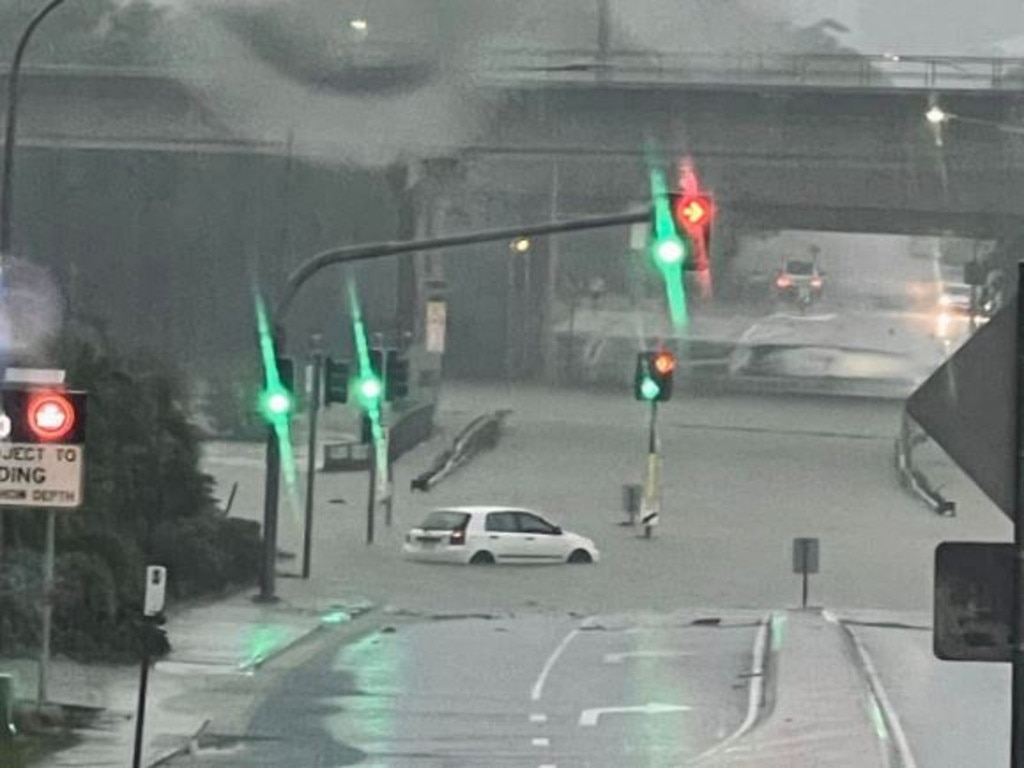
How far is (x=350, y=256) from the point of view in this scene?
15.9m

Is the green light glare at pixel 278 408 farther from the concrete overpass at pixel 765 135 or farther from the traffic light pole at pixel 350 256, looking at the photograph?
the concrete overpass at pixel 765 135

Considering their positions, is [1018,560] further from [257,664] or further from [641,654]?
[641,654]

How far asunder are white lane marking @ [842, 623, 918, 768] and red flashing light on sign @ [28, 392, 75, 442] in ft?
14.8

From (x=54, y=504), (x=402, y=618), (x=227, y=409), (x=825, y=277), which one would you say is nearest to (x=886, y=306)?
(x=825, y=277)

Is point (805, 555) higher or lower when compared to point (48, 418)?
lower

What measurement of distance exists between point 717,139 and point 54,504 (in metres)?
9.22

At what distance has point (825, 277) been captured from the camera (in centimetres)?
1753

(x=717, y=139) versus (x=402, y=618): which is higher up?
(x=717, y=139)

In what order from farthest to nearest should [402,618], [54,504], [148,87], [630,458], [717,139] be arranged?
[148,87], [717,139], [630,458], [402,618], [54,504]

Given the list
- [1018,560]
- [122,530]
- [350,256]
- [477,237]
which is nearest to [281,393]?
[350,256]

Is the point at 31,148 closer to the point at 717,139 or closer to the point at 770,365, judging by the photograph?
the point at 717,139

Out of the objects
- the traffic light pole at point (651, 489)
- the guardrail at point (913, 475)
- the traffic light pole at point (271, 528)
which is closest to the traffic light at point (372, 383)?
the traffic light pole at point (271, 528)

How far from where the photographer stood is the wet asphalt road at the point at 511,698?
1297 centimetres

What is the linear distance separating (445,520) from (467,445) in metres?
1.13
